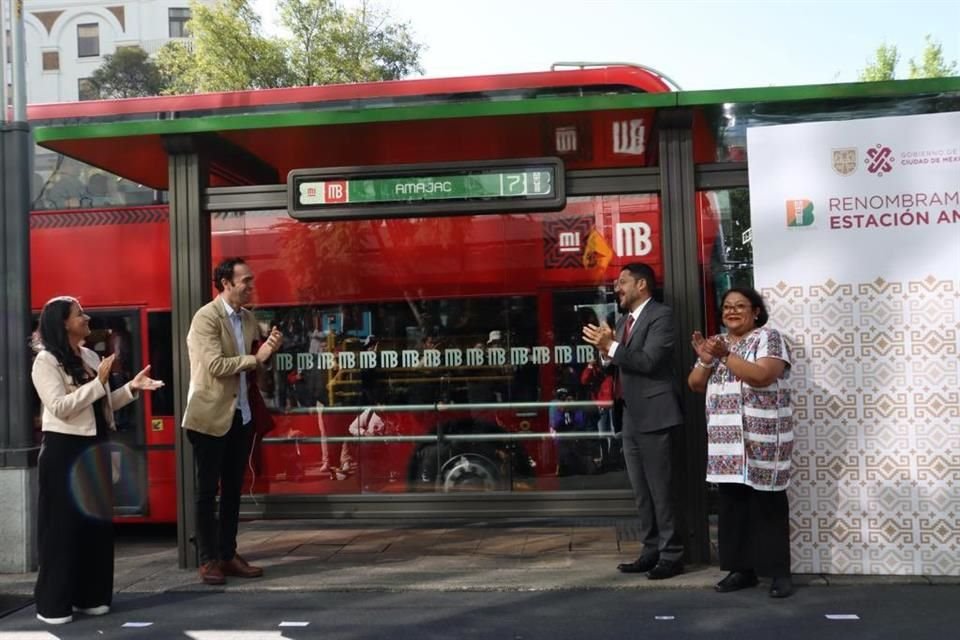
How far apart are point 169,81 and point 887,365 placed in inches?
1097

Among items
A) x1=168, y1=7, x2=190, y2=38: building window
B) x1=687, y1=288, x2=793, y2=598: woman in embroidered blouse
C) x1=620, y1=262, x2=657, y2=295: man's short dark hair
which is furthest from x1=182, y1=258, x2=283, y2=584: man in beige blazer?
x1=168, y1=7, x2=190, y2=38: building window

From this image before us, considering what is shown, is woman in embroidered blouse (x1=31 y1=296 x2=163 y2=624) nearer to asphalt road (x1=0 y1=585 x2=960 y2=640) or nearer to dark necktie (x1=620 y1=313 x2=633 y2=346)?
asphalt road (x1=0 y1=585 x2=960 y2=640)

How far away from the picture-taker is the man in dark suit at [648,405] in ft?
16.5

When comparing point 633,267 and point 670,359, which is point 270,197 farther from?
point 670,359

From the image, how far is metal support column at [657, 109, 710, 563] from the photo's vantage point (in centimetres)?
545

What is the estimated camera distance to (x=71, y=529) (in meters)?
4.68

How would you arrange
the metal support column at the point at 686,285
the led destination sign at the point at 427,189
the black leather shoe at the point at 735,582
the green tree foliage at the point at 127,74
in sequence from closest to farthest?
the black leather shoe at the point at 735,582 → the metal support column at the point at 686,285 → the led destination sign at the point at 427,189 → the green tree foliage at the point at 127,74

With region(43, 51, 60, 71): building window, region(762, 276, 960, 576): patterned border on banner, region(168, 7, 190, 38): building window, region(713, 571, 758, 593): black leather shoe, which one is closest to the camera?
region(713, 571, 758, 593): black leather shoe

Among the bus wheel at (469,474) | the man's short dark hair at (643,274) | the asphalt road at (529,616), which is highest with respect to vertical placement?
the man's short dark hair at (643,274)

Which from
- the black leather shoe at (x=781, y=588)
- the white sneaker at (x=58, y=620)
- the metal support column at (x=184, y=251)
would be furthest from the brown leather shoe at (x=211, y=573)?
the black leather shoe at (x=781, y=588)

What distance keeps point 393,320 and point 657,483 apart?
316 cm

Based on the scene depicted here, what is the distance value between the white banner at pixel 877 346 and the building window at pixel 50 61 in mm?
43335

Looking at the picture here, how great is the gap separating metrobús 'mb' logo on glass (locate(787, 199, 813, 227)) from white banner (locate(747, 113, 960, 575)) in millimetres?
11

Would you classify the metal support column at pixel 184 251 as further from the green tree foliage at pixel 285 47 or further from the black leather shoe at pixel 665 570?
the green tree foliage at pixel 285 47
